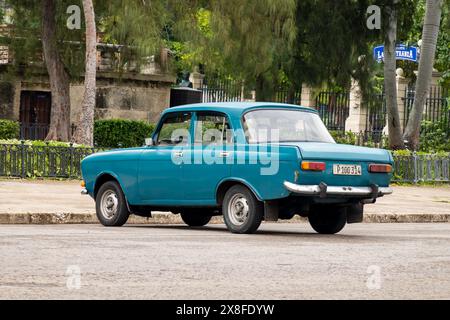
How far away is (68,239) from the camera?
13617 mm

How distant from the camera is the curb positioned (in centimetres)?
1765

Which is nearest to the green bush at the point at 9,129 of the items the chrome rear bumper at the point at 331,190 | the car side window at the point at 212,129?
the car side window at the point at 212,129

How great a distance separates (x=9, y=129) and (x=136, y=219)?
19.7 meters

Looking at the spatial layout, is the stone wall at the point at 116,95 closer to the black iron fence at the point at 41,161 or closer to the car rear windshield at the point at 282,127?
the black iron fence at the point at 41,161

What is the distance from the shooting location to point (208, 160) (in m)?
15.5

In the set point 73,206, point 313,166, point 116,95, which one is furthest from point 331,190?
point 116,95

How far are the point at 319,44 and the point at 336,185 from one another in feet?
65.5

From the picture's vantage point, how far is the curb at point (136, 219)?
1765 cm

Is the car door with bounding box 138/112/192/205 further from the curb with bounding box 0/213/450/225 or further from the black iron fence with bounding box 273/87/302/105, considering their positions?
the black iron fence with bounding box 273/87/302/105

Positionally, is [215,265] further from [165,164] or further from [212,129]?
[165,164]

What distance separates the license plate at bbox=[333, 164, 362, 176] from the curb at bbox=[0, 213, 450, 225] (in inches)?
187

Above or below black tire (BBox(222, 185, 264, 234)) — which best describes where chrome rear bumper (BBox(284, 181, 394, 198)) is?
above

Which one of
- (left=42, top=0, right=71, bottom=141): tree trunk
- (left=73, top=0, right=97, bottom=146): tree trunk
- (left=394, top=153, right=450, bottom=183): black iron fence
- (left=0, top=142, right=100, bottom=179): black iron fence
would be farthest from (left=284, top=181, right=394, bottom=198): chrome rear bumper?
(left=42, top=0, right=71, bottom=141): tree trunk

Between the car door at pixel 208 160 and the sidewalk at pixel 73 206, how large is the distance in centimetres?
308
